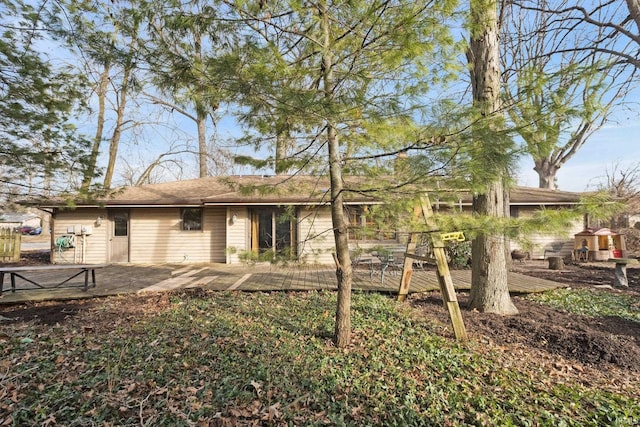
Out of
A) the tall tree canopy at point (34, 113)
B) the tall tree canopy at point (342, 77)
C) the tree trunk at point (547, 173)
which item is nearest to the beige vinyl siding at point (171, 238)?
the tall tree canopy at point (34, 113)

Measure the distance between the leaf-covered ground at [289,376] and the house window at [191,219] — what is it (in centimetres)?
749

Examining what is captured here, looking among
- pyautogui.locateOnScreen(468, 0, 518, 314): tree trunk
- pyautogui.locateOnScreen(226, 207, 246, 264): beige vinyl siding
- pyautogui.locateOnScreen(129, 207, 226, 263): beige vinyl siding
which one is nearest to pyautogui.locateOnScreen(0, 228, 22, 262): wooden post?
pyautogui.locateOnScreen(129, 207, 226, 263): beige vinyl siding

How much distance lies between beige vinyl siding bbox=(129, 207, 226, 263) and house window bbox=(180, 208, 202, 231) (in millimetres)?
152

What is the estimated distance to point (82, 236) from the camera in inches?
463

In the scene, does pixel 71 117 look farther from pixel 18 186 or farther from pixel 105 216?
pixel 105 216

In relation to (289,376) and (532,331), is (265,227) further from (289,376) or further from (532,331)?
(532,331)

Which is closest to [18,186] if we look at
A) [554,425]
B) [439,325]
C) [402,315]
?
[402,315]

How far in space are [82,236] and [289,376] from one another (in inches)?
478

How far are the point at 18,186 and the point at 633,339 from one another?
8.98 metres

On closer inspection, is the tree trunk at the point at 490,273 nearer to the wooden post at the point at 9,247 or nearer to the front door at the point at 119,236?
the front door at the point at 119,236

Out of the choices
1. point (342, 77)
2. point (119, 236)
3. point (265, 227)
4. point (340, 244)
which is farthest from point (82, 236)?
point (342, 77)

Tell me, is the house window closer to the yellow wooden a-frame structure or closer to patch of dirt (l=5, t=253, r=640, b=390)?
patch of dirt (l=5, t=253, r=640, b=390)

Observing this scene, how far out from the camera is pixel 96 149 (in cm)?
564

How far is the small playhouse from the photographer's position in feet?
37.4
